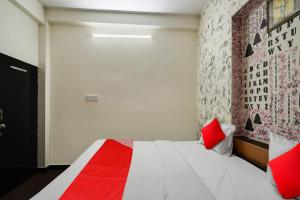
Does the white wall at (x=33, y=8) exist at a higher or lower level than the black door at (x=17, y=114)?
higher

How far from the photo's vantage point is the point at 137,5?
2881 millimetres

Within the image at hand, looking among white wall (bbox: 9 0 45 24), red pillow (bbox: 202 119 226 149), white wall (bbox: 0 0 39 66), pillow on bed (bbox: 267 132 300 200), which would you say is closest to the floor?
white wall (bbox: 0 0 39 66)

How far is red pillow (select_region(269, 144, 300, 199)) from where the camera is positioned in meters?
1.02

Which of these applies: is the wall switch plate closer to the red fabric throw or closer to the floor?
the floor

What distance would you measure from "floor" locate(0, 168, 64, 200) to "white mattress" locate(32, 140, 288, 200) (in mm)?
1318

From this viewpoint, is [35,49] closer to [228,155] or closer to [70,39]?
[70,39]

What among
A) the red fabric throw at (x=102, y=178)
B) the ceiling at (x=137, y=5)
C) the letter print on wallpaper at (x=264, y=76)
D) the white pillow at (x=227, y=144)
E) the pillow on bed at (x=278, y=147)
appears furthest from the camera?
the ceiling at (x=137, y=5)

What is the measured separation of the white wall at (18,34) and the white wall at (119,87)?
35 centimetres

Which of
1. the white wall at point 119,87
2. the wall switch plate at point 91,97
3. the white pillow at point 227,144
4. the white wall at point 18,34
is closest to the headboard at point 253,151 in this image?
the white pillow at point 227,144

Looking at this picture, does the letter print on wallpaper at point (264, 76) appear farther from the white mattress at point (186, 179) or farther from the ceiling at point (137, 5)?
the ceiling at point (137, 5)

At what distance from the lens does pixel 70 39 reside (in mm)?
3207

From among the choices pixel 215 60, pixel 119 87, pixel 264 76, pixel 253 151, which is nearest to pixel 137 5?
pixel 119 87

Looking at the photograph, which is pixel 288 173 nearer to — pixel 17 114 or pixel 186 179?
pixel 186 179

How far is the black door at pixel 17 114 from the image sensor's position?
224 centimetres
